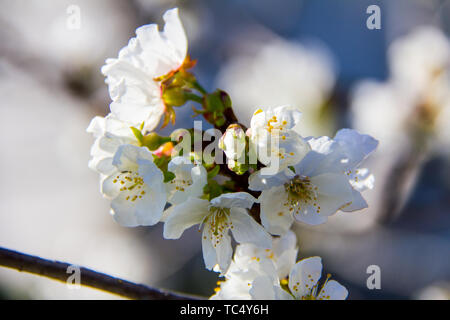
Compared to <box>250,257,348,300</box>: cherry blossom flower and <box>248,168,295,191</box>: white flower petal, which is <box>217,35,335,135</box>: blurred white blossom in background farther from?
<box>248,168,295,191</box>: white flower petal

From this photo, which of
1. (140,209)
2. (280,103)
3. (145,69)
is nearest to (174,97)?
(145,69)

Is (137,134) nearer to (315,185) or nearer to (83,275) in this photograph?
(83,275)

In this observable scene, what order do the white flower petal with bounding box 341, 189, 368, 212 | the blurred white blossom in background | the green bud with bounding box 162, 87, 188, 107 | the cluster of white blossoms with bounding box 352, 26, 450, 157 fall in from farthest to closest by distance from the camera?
the blurred white blossom in background → the cluster of white blossoms with bounding box 352, 26, 450, 157 → the green bud with bounding box 162, 87, 188, 107 → the white flower petal with bounding box 341, 189, 368, 212

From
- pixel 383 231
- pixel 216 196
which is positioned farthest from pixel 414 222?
pixel 216 196

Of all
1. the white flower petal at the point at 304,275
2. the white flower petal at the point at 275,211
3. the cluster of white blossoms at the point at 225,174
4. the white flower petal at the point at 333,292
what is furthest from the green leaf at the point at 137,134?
the white flower petal at the point at 333,292

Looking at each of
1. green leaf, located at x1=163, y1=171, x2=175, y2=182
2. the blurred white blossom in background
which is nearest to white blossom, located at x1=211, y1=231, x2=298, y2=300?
green leaf, located at x1=163, y1=171, x2=175, y2=182

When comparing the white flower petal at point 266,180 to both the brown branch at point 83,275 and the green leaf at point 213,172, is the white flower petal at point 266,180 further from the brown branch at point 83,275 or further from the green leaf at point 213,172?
the brown branch at point 83,275
